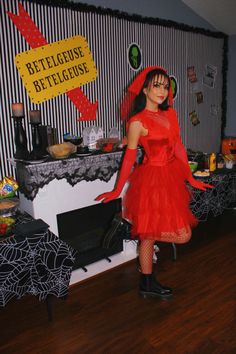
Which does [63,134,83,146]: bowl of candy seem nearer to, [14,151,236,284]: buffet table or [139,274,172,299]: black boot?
[14,151,236,284]: buffet table

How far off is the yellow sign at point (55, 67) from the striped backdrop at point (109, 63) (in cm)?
5

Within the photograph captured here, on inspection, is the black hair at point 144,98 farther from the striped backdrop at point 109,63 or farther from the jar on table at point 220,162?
the jar on table at point 220,162

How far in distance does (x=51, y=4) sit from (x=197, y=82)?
210 cm

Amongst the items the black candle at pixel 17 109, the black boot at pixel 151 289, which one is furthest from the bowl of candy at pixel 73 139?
the black boot at pixel 151 289

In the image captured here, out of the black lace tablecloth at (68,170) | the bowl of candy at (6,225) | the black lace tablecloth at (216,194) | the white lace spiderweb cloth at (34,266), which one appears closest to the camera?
the white lace spiderweb cloth at (34,266)

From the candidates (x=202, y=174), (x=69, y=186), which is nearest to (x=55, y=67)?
(x=69, y=186)

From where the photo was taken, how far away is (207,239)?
11.4 feet

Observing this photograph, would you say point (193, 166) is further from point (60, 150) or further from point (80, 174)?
point (60, 150)

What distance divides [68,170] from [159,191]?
75 cm

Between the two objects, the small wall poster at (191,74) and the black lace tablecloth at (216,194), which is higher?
the small wall poster at (191,74)

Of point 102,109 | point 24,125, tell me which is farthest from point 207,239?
point 24,125

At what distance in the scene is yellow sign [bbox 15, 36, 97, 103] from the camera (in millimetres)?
2607

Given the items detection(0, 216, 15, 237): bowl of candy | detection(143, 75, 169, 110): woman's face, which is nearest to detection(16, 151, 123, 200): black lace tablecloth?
detection(0, 216, 15, 237): bowl of candy

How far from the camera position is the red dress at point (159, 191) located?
7.44 feet
